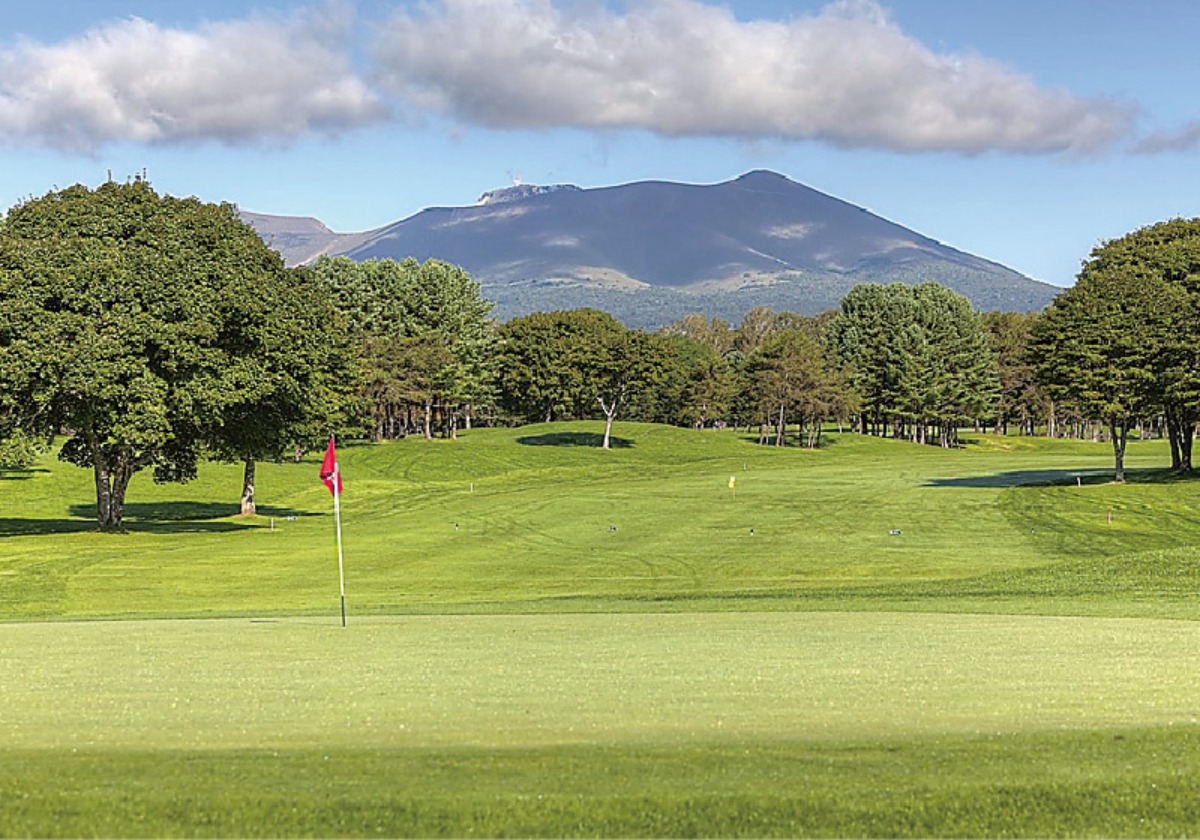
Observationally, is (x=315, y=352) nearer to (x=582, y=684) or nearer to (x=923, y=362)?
(x=582, y=684)

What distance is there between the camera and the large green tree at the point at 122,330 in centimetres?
3797

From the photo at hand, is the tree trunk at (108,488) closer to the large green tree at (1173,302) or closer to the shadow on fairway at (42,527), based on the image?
the shadow on fairway at (42,527)

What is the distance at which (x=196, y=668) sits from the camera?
13867 mm

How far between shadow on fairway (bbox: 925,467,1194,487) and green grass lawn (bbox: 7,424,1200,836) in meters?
26.5

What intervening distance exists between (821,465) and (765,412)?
100 feet

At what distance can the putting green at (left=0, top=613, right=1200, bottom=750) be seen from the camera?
10125 mm

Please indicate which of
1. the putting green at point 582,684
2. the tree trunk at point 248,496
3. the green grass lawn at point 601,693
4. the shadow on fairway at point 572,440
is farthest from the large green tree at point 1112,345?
the shadow on fairway at point 572,440

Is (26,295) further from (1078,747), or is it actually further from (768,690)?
(1078,747)

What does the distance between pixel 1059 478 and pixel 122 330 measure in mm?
50569

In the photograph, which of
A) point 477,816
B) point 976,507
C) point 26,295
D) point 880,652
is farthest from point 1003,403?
point 477,816

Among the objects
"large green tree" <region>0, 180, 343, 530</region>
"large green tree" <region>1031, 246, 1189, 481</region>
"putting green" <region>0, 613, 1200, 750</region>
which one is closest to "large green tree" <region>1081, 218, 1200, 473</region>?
"large green tree" <region>1031, 246, 1189, 481</region>

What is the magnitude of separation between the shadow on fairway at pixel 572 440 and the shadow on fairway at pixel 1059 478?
143 ft

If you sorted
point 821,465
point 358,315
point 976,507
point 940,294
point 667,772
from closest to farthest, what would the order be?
point 667,772 < point 976,507 < point 821,465 < point 358,315 < point 940,294

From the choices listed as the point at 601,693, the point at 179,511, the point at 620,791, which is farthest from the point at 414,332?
the point at 620,791
